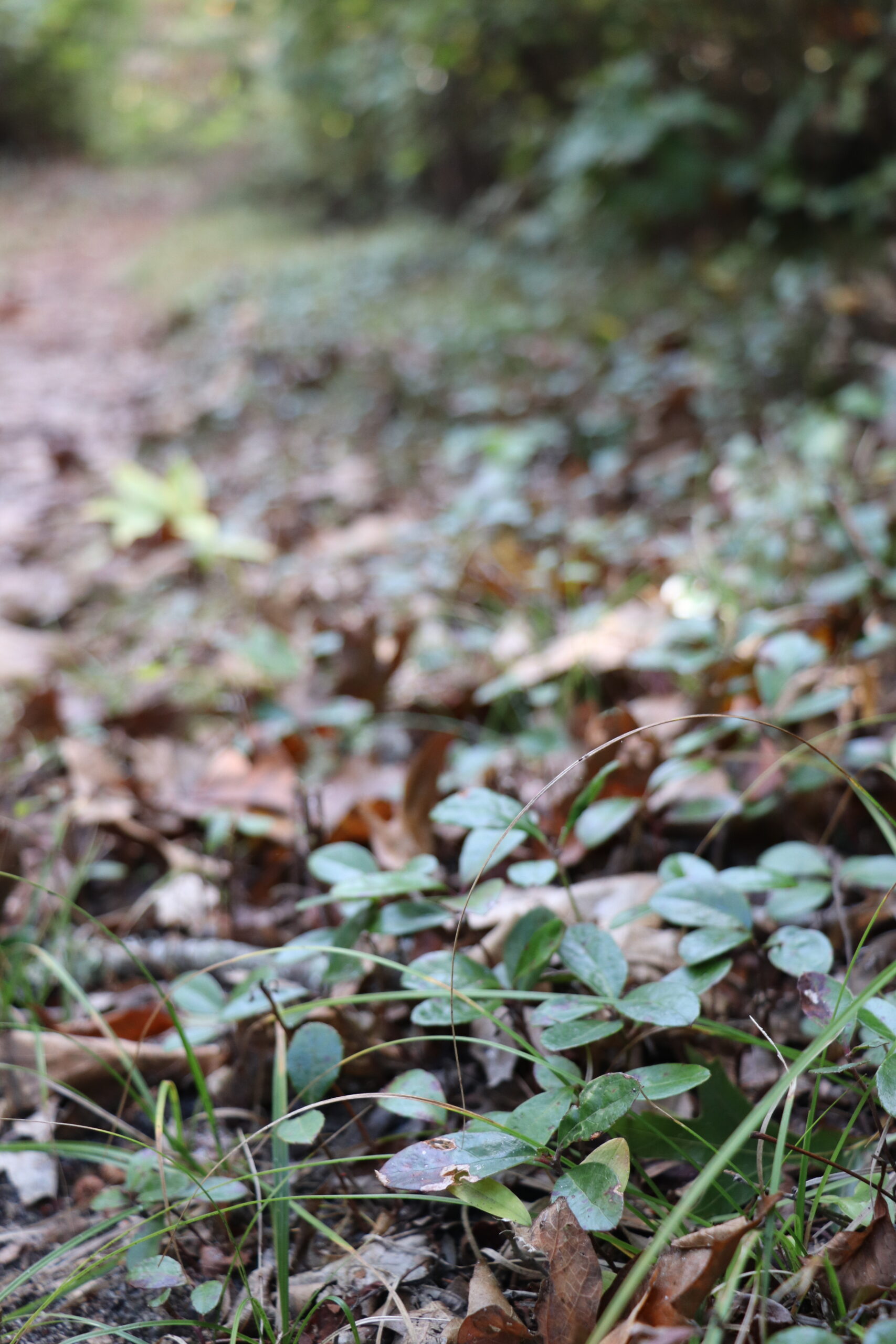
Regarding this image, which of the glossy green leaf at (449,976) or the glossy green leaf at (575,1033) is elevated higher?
the glossy green leaf at (575,1033)

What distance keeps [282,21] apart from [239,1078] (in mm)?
8102

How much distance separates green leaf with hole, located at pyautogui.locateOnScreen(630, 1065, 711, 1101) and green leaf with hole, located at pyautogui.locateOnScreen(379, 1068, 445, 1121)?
0.57 feet

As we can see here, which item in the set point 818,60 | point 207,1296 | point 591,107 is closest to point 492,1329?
point 207,1296

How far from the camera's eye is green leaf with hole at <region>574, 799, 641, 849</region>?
1.02m

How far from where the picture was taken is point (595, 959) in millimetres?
799

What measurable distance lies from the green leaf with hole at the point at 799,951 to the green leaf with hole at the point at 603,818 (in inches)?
9.7

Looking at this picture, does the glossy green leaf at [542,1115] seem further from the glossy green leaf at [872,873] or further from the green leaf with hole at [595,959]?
the glossy green leaf at [872,873]

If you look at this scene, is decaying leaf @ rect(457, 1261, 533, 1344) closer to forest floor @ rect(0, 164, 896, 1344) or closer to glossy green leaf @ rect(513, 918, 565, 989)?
forest floor @ rect(0, 164, 896, 1344)

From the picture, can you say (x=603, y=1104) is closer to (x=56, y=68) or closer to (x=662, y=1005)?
(x=662, y=1005)

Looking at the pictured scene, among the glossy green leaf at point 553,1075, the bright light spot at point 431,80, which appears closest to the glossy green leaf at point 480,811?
the glossy green leaf at point 553,1075

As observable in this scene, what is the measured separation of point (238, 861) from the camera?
135cm

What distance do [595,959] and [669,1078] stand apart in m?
0.13

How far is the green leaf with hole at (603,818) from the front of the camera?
1.02m

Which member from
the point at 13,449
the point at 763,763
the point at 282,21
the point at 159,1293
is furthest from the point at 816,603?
the point at 282,21
